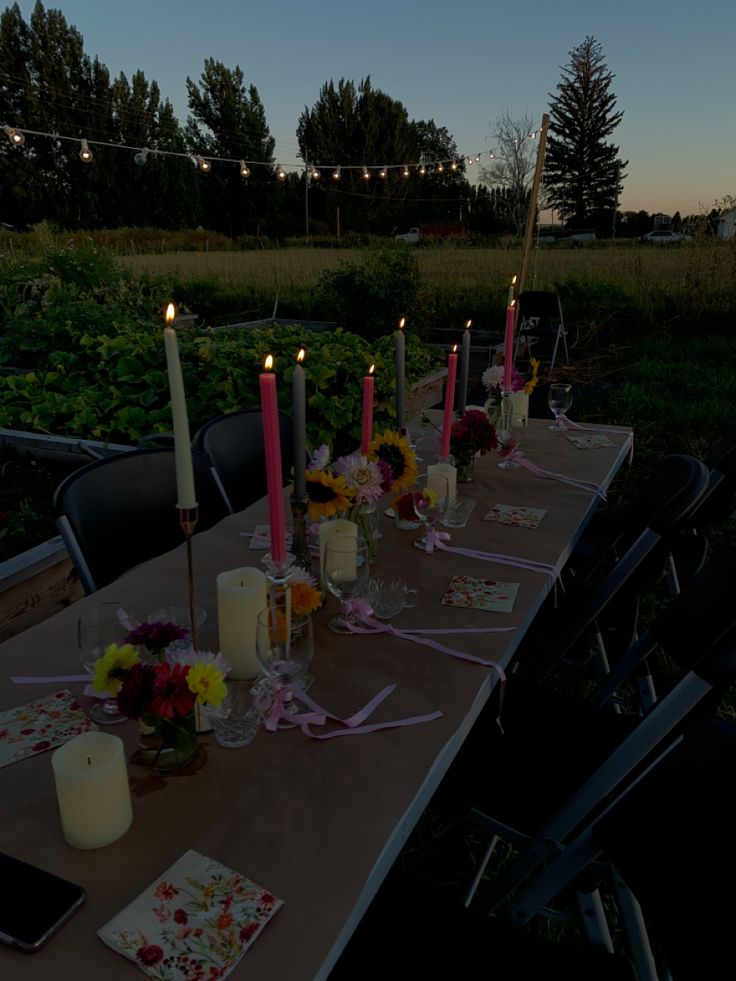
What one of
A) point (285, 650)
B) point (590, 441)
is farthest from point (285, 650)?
point (590, 441)

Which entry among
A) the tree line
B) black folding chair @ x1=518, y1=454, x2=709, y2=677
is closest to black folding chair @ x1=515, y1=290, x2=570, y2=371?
black folding chair @ x1=518, y1=454, x2=709, y2=677

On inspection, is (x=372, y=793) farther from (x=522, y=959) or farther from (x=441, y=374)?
(x=441, y=374)

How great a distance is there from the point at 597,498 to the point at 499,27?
13.2 m

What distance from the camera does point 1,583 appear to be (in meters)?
1.97

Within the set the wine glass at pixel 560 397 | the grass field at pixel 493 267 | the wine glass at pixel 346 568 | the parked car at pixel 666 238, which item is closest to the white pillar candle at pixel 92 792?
the wine glass at pixel 346 568

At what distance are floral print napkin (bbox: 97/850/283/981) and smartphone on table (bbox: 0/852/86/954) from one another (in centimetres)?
5

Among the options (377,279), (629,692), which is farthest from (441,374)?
(629,692)

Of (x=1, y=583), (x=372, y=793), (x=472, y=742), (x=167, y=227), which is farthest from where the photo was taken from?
(x=167, y=227)

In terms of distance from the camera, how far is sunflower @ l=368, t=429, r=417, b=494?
145 cm

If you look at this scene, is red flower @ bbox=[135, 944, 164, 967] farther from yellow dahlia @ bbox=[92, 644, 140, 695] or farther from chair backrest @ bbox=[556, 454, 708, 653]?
chair backrest @ bbox=[556, 454, 708, 653]

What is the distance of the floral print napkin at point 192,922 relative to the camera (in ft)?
1.99

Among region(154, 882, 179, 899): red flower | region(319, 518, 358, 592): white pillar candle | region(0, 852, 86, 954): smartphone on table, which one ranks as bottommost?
Result: region(154, 882, 179, 899): red flower

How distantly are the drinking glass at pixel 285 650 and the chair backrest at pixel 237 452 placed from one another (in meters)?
1.23

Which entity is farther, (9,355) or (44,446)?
(9,355)
